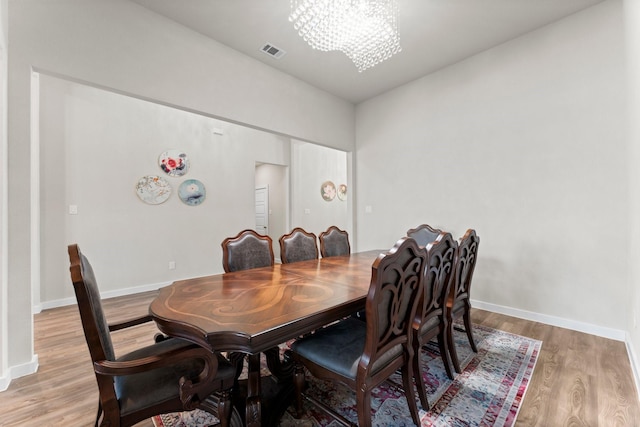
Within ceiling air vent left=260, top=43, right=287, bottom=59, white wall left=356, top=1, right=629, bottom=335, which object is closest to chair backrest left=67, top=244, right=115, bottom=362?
ceiling air vent left=260, top=43, right=287, bottom=59

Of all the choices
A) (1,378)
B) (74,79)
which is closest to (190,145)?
(74,79)

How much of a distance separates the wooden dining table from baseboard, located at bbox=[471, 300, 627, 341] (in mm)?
2133

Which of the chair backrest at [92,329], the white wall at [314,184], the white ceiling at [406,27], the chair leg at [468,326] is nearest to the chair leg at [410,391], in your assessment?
the chair leg at [468,326]

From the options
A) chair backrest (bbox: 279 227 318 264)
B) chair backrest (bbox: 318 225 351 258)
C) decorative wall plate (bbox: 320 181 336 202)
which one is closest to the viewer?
chair backrest (bbox: 279 227 318 264)

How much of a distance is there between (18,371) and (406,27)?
14.4ft

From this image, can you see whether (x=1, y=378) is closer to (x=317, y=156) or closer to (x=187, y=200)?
(x=187, y=200)

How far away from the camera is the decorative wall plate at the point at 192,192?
14.9 feet

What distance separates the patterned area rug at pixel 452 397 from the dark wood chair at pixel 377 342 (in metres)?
0.17

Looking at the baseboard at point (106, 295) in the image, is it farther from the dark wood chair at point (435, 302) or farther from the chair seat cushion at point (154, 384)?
the dark wood chair at point (435, 302)

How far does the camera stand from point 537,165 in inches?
116

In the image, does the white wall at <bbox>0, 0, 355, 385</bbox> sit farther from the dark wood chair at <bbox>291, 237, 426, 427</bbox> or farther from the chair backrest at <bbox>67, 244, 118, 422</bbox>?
the dark wood chair at <bbox>291, 237, 426, 427</bbox>

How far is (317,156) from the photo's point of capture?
675 cm

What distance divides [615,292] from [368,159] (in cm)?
324

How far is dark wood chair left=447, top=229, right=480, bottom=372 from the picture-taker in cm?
199
